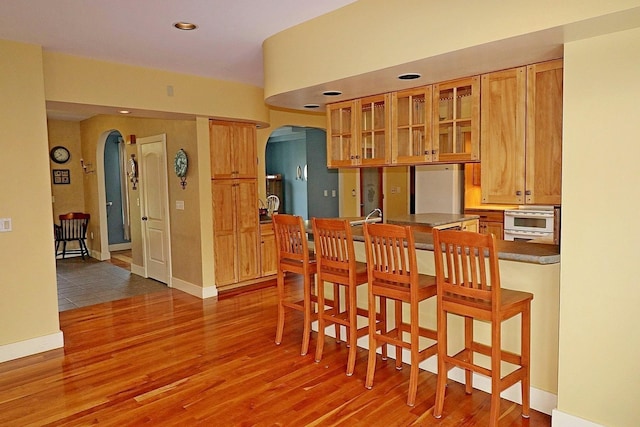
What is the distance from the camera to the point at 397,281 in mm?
2938

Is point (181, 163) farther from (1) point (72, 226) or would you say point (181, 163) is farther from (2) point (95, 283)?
(1) point (72, 226)

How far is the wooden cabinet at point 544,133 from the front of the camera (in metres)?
2.70

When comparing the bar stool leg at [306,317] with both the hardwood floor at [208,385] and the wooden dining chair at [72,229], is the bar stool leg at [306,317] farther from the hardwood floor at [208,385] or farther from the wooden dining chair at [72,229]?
the wooden dining chair at [72,229]

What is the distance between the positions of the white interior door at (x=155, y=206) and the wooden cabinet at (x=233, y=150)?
0.84 m

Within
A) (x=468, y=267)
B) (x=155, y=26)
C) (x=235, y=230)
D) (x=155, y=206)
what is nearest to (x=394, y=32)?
(x=468, y=267)

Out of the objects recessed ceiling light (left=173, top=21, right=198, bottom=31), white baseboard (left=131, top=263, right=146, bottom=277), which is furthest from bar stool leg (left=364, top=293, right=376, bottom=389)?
white baseboard (left=131, top=263, right=146, bottom=277)

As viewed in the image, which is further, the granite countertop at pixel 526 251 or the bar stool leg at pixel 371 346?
the bar stool leg at pixel 371 346

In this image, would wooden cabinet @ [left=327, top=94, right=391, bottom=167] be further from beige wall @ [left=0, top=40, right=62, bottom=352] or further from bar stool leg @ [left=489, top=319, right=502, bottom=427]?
beige wall @ [left=0, top=40, right=62, bottom=352]

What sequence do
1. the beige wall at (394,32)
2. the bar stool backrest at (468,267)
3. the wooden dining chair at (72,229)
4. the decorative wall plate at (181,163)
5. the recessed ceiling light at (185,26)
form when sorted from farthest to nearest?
the wooden dining chair at (72,229) → the decorative wall plate at (181,163) → the recessed ceiling light at (185,26) → the bar stool backrest at (468,267) → the beige wall at (394,32)

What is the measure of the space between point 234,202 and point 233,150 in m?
0.68

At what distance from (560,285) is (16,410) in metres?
3.53

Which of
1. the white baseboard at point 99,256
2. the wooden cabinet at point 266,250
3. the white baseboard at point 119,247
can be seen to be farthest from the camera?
the white baseboard at point 119,247

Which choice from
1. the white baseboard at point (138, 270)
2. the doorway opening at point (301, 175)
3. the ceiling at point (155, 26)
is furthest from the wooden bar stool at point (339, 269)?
the doorway opening at point (301, 175)

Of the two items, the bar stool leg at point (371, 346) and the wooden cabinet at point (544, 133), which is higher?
the wooden cabinet at point (544, 133)
